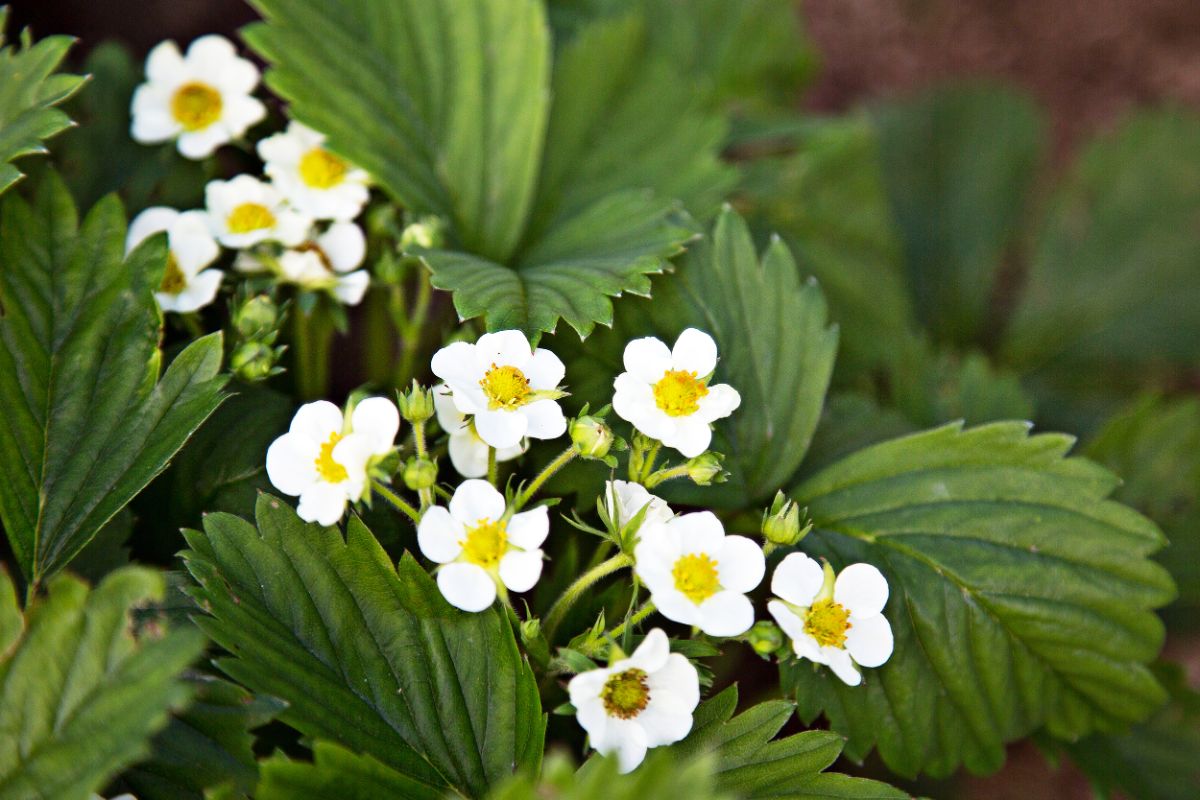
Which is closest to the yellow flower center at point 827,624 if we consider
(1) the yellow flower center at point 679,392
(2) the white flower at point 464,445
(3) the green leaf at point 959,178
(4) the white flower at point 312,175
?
(1) the yellow flower center at point 679,392

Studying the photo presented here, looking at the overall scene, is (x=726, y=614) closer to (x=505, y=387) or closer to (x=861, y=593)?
(x=861, y=593)

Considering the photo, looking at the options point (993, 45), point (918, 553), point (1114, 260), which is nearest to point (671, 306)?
point (918, 553)

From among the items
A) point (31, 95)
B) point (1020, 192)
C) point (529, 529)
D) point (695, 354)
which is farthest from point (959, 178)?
point (31, 95)

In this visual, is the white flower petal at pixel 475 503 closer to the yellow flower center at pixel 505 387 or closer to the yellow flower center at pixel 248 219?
the yellow flower center at pixel 505 387

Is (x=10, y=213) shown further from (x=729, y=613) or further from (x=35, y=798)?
(x=729, y=613)

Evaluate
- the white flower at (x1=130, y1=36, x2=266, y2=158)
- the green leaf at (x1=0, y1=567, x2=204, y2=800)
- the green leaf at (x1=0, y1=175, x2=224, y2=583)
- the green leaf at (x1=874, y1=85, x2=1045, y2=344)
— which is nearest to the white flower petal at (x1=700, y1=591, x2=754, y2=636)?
the green leaf at (x1=0, y1=567, x2=204, y2=800)

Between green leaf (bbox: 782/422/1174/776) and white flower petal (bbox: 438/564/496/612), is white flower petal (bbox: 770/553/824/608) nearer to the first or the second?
green leaf (bbox: 782/422/1174/776)

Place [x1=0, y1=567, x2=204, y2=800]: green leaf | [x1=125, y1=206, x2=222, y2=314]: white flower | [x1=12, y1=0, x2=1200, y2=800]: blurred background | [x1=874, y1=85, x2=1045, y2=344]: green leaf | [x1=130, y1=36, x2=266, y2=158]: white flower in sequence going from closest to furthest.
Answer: [x1=0, y1=567, x2=204, y2=800]: green leaf, [x1=125, y1=206, x2=222, y2=314]: white flower, [x1=130, y1=36, x2=266, y2=158]: white flower, [x1=12, y1=0, x2=1200, y2=800]: blurred background, [x1=874, y1=85, x2=1045, y2=344]: green leaf
